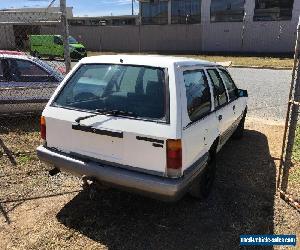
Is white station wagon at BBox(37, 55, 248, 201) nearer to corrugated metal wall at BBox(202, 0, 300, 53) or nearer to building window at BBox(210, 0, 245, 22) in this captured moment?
corrugated metal wall at BBox(202, 0, 300, 53)

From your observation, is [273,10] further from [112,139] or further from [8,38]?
[112,139]

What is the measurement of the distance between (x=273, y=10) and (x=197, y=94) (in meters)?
30.1

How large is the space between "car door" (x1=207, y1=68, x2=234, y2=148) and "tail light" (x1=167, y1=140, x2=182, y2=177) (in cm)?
146

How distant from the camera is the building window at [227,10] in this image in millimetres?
31922

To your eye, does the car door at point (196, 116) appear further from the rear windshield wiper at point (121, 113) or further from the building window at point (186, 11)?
the building window at point (186, 11)

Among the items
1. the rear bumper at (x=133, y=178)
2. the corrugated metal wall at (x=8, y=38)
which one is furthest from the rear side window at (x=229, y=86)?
the corrugated metal wall at (x=8, y=38)

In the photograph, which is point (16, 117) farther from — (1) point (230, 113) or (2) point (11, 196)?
(1) point (230, 113)

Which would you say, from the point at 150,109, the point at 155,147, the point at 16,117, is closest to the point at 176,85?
the point at 150,109

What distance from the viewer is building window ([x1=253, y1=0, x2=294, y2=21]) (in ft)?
99.3

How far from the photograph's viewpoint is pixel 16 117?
313 inches

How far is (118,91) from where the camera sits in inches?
160

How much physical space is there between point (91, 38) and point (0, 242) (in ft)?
115

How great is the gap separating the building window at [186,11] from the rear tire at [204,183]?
104 feet

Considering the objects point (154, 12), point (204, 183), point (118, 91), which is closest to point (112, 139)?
point (118, 91)
